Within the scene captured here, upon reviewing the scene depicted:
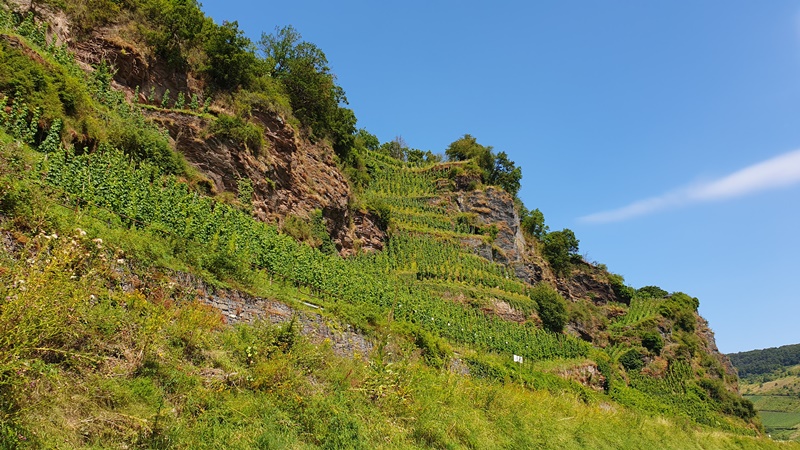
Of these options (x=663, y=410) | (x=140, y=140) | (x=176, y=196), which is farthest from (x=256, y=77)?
(x=663, y=410)

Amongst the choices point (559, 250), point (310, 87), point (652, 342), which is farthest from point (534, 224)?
point (310, 87)

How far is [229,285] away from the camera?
11.6m

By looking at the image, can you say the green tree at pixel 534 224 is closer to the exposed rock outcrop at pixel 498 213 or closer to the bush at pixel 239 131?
the exposed rock outcrop at pixel 498 213

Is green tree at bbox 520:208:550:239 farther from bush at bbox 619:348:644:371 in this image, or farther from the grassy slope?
the grassy slope

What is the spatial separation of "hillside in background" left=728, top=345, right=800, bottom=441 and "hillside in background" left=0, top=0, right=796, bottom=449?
57.3 m

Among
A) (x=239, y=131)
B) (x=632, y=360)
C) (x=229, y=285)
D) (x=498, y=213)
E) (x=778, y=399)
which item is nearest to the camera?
(x=229, y=285)

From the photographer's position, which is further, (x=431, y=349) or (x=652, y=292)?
(x=652, y=292)

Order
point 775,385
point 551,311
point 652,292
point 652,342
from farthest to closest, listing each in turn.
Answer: point 775,385 < point 652,292 < point 652,342 < point 551,311

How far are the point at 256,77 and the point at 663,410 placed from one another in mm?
36004

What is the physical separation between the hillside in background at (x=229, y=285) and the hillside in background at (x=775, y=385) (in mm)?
57280

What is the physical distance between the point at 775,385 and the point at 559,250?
12496cm

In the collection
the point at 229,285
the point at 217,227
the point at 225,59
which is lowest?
the point at 229,285

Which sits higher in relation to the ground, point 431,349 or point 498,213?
point 498,213

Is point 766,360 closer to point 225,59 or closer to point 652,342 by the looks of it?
point 652,342
